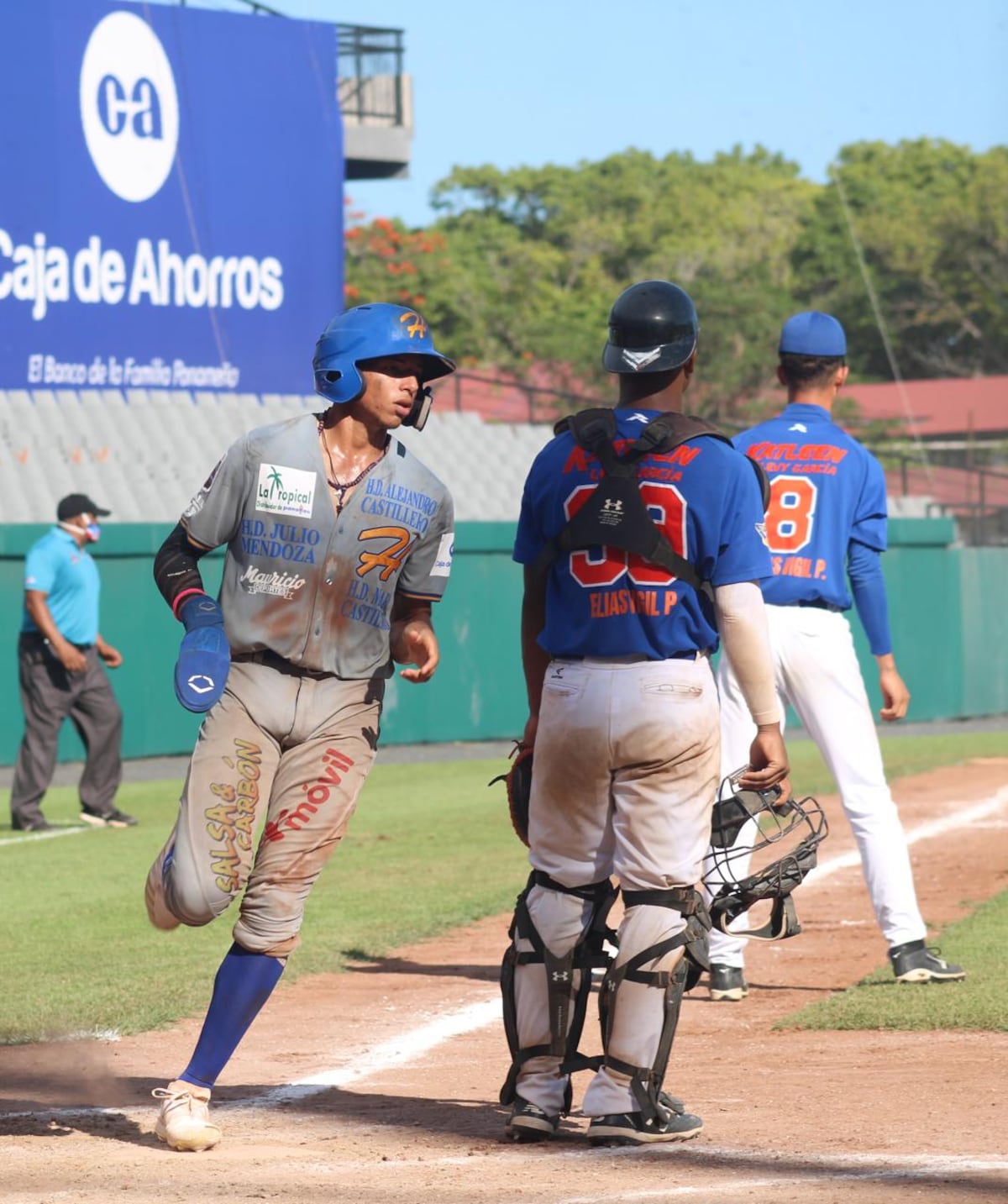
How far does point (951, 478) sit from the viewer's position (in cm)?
3459

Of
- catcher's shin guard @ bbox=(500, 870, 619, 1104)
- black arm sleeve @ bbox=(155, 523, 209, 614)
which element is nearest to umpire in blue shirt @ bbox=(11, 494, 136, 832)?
black arm sleeve @ bbox=(155, 523, 209, 614)

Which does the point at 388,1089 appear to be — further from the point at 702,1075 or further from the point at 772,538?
the point at 772,538

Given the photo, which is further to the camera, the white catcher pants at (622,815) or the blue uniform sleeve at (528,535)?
the blue uniform sleeve at (528,535)

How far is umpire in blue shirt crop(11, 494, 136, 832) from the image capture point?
1246 cm

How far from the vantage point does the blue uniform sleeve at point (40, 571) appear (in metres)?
12.4

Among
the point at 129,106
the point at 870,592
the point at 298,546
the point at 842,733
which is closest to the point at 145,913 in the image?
the point at 842,733

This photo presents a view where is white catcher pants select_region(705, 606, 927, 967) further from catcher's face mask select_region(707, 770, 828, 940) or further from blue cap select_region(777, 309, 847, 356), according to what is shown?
catcher's face mask select_region(707, 770, 828, 940)

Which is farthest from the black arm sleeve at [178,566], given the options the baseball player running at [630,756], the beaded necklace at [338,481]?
the baseball player running at [630,756]

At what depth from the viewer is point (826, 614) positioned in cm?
674

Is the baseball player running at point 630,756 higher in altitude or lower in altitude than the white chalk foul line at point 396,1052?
higher

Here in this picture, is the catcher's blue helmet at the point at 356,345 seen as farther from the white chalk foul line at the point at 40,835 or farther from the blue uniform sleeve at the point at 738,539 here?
the white chalk foul line at the point at 40,835

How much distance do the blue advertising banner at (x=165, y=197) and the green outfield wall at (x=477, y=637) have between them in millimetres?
7893

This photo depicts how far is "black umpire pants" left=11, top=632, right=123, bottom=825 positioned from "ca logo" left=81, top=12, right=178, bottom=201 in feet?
49.0

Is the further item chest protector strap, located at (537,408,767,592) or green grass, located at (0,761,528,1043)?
green grass, located at (0,761,528,1043)
